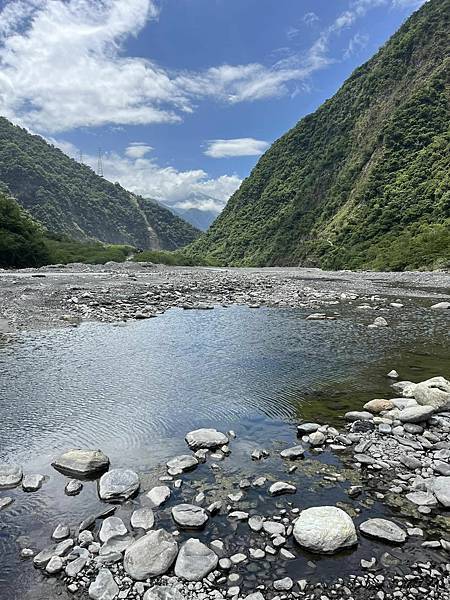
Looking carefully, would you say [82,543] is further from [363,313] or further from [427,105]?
[427,105]

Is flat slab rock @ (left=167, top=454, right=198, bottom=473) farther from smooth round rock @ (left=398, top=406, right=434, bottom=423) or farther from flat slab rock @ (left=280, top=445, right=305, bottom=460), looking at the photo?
smooth round rock @ (left=398, top=406, right=434, bottom=423)

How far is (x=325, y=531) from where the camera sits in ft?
16.0

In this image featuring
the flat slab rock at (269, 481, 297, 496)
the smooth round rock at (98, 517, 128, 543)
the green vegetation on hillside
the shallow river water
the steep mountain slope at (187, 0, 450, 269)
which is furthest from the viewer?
the steep mountain slope at (187, 0, 450, 269)

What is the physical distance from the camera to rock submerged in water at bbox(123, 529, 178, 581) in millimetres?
4449

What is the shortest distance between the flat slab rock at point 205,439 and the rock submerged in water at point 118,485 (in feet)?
4.19

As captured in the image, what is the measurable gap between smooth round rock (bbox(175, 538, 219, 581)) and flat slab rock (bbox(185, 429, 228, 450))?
2.49 meters

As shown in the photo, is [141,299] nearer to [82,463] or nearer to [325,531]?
[82,463]

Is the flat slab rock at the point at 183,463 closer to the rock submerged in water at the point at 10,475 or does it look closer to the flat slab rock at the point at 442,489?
the rock submerged in water at the point at 10,475

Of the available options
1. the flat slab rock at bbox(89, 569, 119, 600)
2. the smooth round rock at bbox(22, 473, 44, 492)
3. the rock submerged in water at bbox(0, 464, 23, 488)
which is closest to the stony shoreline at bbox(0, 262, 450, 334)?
the rock submerged in water at bbox(0, 464, 23, 488)

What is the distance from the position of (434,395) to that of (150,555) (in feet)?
21.5

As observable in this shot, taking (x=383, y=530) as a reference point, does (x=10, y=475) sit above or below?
below

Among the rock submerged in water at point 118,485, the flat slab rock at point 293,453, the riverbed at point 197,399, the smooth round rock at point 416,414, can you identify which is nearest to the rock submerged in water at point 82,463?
the riverbed at point 197,399

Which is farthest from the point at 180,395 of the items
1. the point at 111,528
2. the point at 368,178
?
the point at 368,178

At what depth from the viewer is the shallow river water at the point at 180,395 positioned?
555cm
